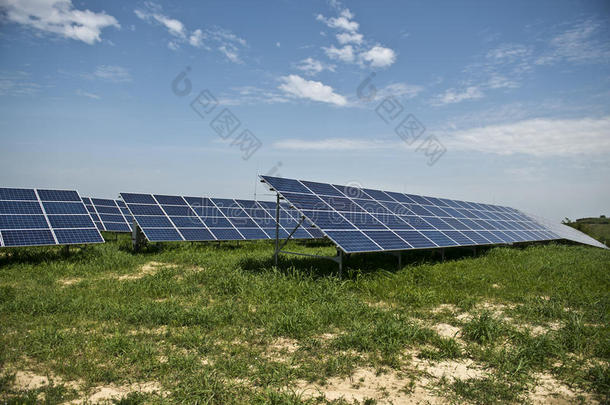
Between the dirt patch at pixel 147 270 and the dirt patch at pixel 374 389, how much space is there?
914 centimetres

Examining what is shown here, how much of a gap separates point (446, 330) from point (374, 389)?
3217 mm

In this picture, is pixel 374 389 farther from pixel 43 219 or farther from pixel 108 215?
pixel 108 215

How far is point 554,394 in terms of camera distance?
5559mm

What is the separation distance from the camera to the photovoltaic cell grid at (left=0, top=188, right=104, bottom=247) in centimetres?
1443

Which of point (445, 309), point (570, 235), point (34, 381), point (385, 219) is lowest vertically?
point (34, 381)

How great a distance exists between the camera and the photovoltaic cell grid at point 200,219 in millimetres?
18797

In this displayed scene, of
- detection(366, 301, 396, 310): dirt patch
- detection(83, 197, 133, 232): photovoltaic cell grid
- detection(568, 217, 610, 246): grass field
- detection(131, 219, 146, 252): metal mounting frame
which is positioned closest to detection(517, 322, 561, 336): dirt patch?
detection(366, 301, 396, 310): dirt patch

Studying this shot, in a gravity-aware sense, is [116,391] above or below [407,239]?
below

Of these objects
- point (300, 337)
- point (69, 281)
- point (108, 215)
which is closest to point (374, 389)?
point (300, 337)

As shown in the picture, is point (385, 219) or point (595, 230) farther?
point (595, 230)

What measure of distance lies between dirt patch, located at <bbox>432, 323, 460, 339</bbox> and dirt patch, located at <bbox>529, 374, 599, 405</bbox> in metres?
1.91

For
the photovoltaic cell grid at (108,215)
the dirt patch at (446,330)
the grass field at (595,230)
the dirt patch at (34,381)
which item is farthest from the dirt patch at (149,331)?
the grass field at (595,230)

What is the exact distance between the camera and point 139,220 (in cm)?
1858

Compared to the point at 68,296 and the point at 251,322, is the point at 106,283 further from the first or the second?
the point at 251,322
